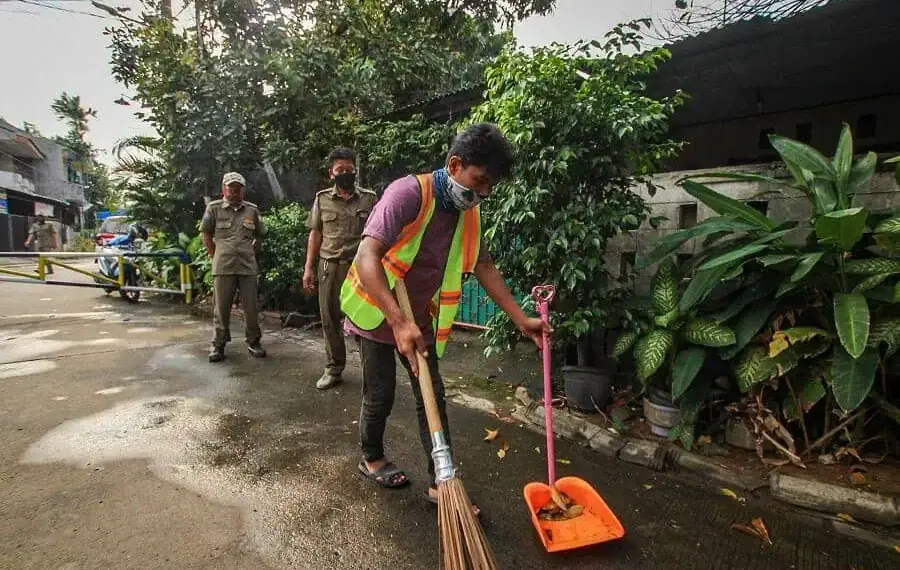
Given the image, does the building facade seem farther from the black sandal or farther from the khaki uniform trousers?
the black sandal

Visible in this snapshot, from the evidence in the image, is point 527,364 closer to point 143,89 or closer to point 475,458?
point 475,458

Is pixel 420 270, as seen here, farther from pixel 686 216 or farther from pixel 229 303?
pixel 229 303

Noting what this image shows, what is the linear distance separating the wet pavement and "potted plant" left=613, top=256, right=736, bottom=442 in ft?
1.37

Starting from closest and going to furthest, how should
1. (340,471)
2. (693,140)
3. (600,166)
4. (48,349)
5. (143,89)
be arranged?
(340,471), (600,166), (48,349), (693,140), (143,89)

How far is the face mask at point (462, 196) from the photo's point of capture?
6.56ft

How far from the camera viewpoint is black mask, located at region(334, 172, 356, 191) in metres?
3.93

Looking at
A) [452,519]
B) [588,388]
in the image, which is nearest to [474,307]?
[588,388]

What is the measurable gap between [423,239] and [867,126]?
6712mm

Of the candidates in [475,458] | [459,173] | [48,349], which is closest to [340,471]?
[475,458]

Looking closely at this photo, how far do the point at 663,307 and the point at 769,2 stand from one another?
288 centimetres

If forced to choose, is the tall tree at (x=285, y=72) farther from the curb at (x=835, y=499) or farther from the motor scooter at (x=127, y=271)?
the curb at (x=835, y=499)

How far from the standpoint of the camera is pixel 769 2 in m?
3.84

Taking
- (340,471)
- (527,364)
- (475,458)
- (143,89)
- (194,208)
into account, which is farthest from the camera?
(194,208)

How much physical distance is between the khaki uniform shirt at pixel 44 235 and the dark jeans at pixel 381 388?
25.5 meters
